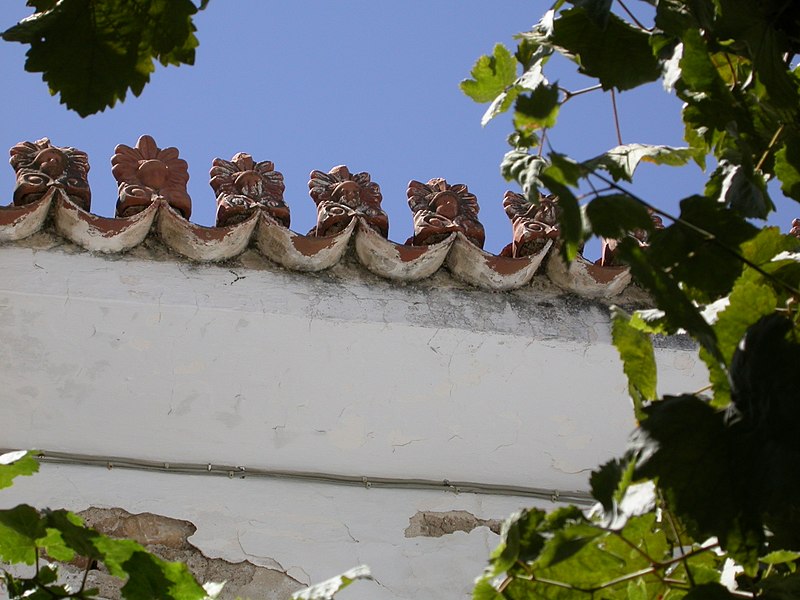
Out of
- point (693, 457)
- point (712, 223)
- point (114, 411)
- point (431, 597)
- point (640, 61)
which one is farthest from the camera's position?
point (114, 411)

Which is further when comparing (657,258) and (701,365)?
(701,365)

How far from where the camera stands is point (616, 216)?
105 cm

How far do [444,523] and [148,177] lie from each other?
1.23m

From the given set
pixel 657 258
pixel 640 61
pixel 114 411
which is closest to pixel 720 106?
pixel 640 61

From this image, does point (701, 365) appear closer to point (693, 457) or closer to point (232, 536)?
point (232, 536)

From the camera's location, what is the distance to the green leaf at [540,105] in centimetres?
107

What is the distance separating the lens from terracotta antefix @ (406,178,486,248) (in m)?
3.29

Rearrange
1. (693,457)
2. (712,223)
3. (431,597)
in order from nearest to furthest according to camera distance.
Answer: (693,457)
(712,223)
(431,597)

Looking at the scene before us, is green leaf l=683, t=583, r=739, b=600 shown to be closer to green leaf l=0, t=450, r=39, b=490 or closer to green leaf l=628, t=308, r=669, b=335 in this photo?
green leaf l=628, t=308, r=669, b=335

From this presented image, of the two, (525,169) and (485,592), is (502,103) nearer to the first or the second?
(525,169)

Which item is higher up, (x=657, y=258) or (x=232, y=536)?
(x=657, y=258)

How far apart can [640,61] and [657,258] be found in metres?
0.28

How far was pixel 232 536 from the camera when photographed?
2828mm

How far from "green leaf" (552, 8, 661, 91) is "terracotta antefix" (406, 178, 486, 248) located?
198 cm
